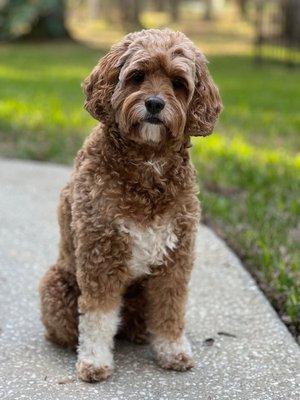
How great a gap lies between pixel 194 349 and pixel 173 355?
31cm

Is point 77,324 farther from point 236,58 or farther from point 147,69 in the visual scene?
point 236,58

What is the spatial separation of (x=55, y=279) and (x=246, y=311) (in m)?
1.26

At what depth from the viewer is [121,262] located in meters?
3.88

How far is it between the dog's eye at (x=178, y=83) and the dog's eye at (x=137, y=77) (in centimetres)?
14

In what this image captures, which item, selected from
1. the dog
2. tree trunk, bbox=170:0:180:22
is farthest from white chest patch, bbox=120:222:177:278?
tree trunk, bbox=170:0:180:22

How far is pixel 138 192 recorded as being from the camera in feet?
12.8

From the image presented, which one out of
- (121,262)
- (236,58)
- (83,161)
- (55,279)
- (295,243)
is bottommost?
(236,58)

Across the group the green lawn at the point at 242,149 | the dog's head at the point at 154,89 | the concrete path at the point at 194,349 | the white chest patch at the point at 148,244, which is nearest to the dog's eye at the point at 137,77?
the dog's head at the point at 154,89

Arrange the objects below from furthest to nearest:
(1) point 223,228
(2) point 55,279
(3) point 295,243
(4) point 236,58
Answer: (4) point 236,58 → (1) point 223,228 → (3) point 295,243 → (2) point 55,279

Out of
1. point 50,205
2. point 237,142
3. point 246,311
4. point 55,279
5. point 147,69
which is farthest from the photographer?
point 237,142

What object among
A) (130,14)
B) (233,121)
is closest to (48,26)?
(130,14)

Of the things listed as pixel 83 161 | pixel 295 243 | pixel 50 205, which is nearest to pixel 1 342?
pixel 83 161

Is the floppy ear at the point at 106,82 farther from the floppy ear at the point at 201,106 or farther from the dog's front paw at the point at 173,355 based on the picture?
the dog's front paw at the point at 173,355

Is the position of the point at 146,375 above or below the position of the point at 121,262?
below
